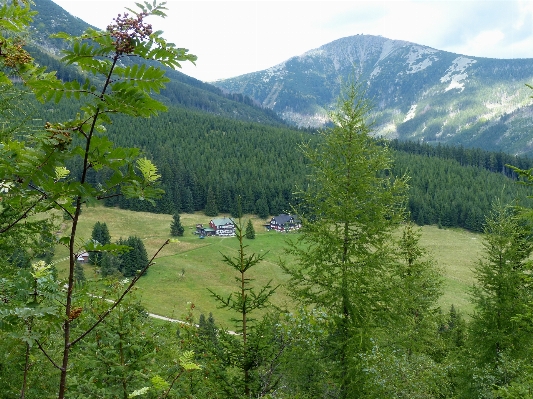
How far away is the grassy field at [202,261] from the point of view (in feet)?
164

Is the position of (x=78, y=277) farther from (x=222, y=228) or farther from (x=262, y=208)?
(x=262, y=208)

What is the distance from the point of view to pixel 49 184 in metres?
2.21

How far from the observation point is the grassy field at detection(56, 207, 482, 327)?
A: 164 ft

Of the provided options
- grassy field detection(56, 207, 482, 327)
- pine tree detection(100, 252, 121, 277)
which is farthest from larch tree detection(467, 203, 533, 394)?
pine tree detection(100, 252, 121, 277)

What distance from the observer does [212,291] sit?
793 cm

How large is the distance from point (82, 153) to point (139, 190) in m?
0.43

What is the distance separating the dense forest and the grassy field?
17226 millimetres

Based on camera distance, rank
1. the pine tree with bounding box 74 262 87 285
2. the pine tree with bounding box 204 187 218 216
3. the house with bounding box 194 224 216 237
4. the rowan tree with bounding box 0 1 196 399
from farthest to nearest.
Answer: the pine tree with bounding box 204 187 218 216 → the house with bounding box 194 224 216 237 → the pine tree with bounding box 74 262 87 285 → the rowan tree with bounding box 0 1 196 399

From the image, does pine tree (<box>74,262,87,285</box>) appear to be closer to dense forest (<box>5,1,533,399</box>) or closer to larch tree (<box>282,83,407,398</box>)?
dense forest (<box>5,1,533,399</box>)

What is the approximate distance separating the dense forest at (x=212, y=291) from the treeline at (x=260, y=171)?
7582 cm

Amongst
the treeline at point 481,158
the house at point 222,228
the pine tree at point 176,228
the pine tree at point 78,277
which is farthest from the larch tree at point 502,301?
the treeline at point 481,158

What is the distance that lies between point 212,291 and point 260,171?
126 m

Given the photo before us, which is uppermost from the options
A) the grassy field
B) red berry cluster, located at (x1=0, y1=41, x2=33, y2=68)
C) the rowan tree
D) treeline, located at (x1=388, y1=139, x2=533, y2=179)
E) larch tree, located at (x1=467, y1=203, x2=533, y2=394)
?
treeline, located at (x1=388, y1=139, x2=533, y2=179)

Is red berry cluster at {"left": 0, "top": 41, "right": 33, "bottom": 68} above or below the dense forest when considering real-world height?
above
